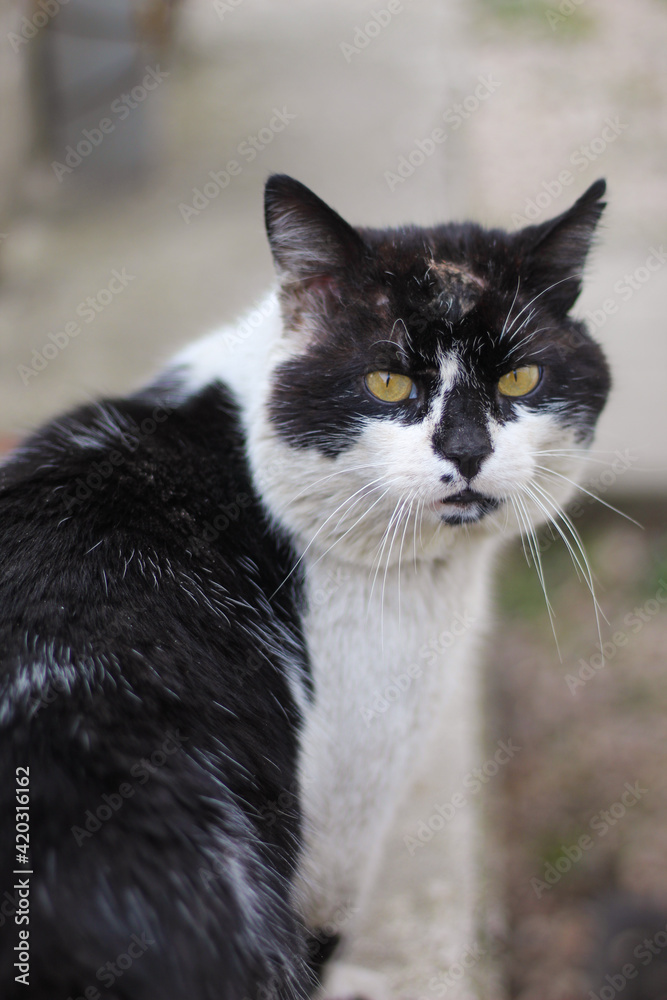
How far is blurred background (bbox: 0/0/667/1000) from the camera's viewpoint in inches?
98.2

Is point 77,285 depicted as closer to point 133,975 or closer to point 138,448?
point 138,448

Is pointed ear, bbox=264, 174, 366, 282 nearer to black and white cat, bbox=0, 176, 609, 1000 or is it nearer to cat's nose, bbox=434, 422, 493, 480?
black and white cat, bbox=0, 176, 609, 1000

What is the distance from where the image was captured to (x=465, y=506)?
64.2 inches

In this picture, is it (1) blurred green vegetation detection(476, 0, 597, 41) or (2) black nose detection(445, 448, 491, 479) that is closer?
(2) black nose detection(445, 448, 491, 479)

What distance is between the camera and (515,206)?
494cm

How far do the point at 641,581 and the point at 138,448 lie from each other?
7.73 feet

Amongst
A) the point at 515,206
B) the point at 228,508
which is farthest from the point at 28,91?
the point at 228,508

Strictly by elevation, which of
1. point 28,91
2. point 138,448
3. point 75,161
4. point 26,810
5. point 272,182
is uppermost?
point 28,91

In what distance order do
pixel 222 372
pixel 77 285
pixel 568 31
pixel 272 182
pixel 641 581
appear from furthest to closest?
1. pixel 568 31
2. pixel 77 285
3. pixel 641 581
4. pixel 222 372
5. pixel 272 182

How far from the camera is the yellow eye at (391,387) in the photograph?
164cm

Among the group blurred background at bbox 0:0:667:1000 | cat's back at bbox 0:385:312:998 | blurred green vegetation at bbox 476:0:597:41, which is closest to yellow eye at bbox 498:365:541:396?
cat's back at bbox 0:385:312:998

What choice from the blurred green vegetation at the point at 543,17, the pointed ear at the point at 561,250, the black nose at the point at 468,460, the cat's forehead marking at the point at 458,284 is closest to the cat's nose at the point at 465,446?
the black nose at the point at 468,460

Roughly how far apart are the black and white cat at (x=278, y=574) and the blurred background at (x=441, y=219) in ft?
1.83

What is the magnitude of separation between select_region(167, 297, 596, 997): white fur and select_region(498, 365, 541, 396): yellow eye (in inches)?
2.3
